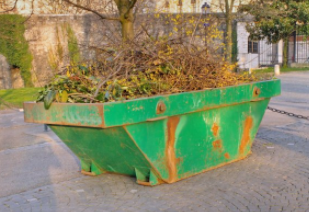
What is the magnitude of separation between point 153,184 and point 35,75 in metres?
19.9

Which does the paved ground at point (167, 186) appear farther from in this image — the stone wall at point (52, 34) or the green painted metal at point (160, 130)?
the stone wall at point (52, 34)

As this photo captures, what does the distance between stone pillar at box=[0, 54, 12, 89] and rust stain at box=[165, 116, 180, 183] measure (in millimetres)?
19281

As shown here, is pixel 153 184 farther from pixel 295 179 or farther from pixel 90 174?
pixel 295 179

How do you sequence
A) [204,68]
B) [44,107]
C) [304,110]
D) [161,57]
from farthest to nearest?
[304,110], [204,68], [161,57], [44,107]

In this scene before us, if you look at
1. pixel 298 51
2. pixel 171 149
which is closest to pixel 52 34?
pixel 298 51

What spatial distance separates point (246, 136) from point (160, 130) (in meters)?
1.66

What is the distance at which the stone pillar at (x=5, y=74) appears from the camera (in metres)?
22.6

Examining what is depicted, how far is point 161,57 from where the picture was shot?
5012mm

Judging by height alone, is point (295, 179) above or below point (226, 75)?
below

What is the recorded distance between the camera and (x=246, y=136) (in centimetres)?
583

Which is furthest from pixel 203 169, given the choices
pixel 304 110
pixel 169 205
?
pixel 304 110

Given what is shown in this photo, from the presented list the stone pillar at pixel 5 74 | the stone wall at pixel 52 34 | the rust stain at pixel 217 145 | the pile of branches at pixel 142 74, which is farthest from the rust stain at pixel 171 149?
the stone pillar at pixel 5 74

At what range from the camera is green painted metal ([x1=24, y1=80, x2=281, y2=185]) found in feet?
14.1

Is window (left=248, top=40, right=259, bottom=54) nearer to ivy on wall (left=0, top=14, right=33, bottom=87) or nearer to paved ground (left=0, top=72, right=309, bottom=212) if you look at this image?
ivy on wall (left=0, top=14, right=33, bottom=87)
